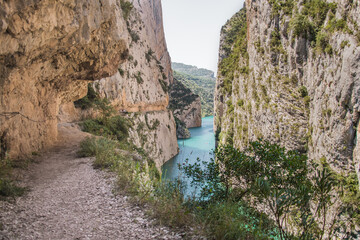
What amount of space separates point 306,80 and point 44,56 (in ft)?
50.5

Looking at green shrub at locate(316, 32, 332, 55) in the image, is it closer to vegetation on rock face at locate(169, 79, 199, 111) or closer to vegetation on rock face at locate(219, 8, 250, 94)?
vegetation on rock face at locate(219, 8, 250, 94)

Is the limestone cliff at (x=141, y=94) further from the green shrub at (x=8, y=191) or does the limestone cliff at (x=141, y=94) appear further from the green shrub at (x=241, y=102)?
the green shrub at (x=8, y=191)

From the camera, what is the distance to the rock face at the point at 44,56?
462 cm

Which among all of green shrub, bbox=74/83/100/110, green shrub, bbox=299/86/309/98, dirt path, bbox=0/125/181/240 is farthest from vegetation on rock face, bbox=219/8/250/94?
dirt path, bbox=0/125/181/240

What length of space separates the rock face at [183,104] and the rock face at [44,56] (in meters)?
53.1

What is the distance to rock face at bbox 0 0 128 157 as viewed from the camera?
15.2ft

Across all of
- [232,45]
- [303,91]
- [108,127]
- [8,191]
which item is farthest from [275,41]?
[232,45]

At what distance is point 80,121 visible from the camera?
16094mm

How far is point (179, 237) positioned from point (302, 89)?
1535 cm

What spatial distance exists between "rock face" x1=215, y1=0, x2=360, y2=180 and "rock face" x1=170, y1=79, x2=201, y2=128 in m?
39.9

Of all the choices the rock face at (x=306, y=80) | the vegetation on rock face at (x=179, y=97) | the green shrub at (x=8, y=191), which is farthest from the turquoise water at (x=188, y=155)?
the vegetation on rock face at (x=179, y=97)

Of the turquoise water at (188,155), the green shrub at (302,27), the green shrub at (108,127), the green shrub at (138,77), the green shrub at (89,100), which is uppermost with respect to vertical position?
the green shrub at (302,27)

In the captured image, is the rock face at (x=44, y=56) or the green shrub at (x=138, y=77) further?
the green shrub at (x=138, y=77)

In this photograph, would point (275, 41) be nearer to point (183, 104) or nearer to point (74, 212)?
point (74, 212)
